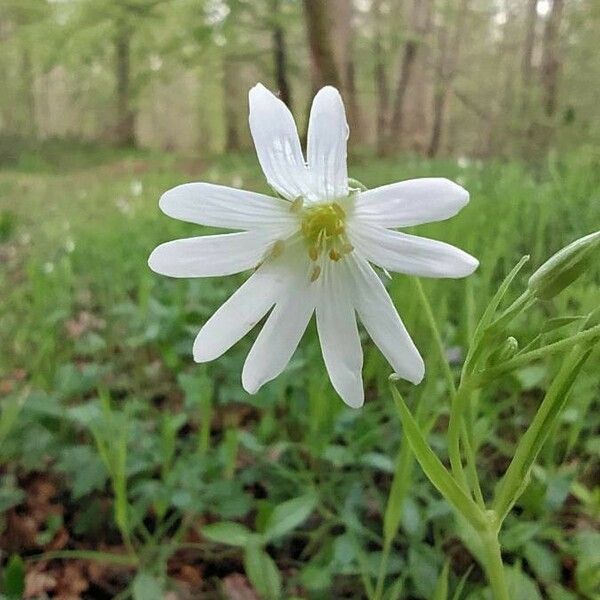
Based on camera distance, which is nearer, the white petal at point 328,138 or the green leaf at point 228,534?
the white petal at point 328,138

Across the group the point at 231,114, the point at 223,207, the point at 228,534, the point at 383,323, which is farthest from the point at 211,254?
the point at 231,114

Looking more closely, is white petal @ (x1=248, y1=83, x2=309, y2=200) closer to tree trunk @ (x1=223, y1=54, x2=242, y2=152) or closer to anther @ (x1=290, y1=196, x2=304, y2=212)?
anther @ (x1=290, y1=196, x2=304, y2=212)

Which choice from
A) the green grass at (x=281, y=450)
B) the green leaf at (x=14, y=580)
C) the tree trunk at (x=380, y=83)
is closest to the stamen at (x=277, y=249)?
the green grass at (x=281, y=450)

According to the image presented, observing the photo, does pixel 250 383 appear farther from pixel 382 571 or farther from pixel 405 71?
pixel 405 71

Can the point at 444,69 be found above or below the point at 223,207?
below

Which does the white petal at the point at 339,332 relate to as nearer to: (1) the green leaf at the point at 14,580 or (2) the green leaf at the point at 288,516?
(2) the green leaf at the point at 288,516

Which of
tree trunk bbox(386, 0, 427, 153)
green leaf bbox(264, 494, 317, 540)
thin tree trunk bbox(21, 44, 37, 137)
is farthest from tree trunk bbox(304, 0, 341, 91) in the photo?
thin tree trunk bbox(21, 44, 37, 137)
